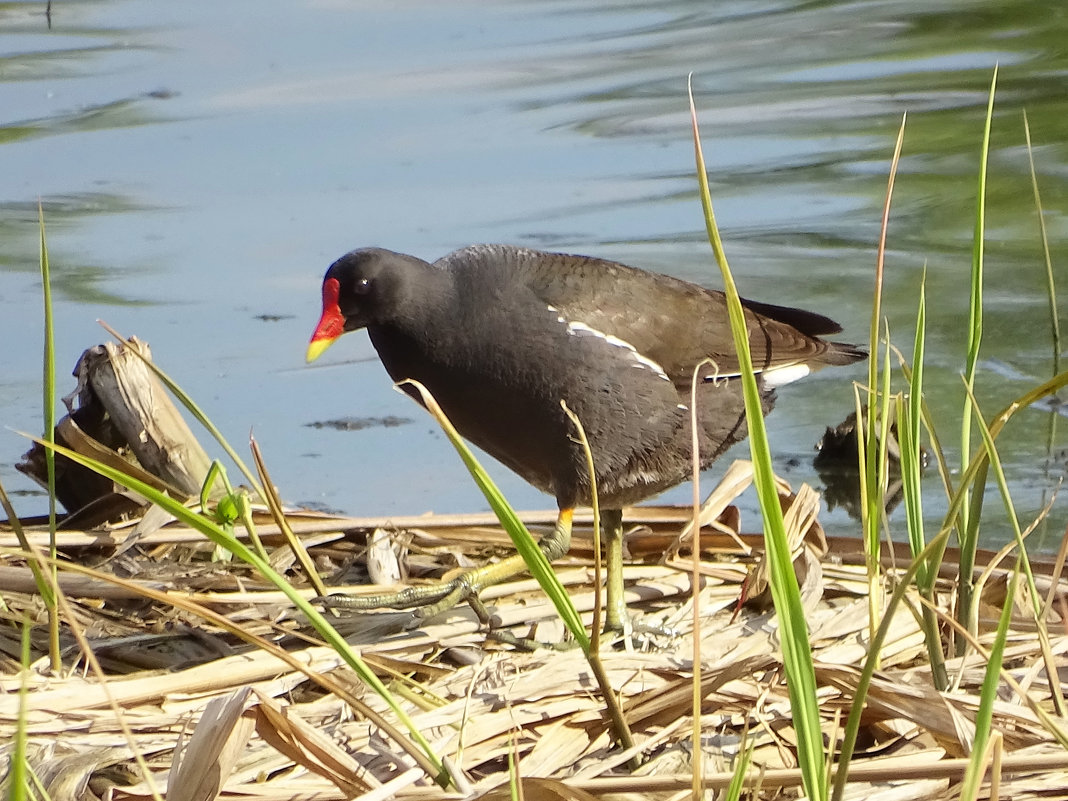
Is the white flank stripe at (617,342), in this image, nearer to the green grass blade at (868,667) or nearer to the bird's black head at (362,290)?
the bird's black head at (362,290)

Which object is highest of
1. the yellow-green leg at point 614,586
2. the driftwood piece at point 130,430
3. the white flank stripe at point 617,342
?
the white flank stripe at point 617,342

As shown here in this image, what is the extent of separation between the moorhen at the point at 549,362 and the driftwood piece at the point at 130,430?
0.41m

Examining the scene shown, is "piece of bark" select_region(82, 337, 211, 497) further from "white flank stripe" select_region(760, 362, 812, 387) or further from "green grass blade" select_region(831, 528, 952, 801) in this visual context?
"green grass blade" select_region(831, 528, 952, 801)

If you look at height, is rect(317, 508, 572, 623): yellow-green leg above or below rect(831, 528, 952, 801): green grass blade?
below

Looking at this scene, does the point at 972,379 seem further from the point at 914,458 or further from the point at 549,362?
the point at 549,362

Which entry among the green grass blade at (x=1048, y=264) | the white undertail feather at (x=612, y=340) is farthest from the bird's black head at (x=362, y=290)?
the green grass blade at (x=1048, y=264)

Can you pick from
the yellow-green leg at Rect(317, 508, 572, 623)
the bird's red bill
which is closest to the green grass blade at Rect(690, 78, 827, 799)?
the yellow-green leg at Rect(317, 508, 572, 623)

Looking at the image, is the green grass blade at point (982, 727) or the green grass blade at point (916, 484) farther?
the green grass blade at point (916, 484)

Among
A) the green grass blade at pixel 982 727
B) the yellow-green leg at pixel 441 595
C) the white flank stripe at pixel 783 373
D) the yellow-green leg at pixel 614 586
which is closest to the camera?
the green grass blade at pixel 982 727

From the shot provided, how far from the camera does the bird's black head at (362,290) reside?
3219 millimetres

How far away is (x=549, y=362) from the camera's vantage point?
317 cm

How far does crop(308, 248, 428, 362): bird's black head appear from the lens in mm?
3219

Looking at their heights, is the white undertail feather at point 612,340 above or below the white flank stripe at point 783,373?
above

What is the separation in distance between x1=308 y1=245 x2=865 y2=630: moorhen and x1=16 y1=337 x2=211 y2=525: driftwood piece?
41 cm
